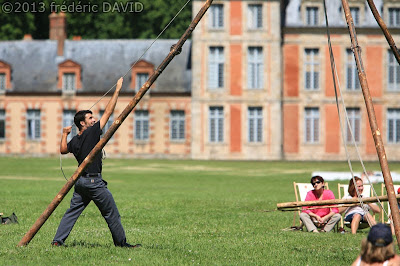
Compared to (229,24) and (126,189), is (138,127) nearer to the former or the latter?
(229,24)

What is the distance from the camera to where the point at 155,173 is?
113ft

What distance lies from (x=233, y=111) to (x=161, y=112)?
466 centimetres

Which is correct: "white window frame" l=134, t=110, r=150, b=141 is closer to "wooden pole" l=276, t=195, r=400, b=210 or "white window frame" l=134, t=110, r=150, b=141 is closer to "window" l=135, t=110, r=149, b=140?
"window" l=135, t=110, r=149, b=140

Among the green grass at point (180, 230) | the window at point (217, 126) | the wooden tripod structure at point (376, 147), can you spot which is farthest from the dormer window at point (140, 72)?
the wooden tripod structure at point (376, 147)

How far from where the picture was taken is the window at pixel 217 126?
50.2m

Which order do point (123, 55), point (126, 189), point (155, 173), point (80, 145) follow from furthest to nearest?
point (123, 55), point (155, 173), point (126, 189), point (80, 145)

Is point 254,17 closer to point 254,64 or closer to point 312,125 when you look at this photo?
point 254,64

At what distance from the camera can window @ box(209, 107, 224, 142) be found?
5019cm

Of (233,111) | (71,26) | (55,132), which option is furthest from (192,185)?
(71,26)

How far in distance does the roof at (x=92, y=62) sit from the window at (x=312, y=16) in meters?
7.75

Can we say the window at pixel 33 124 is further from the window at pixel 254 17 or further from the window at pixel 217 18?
the window at pixel 254 17

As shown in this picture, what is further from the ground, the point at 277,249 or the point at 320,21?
the point at 320,21

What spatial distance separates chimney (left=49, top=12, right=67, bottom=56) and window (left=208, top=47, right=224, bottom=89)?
1030 cm

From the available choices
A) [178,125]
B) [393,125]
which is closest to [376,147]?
[178,125]
